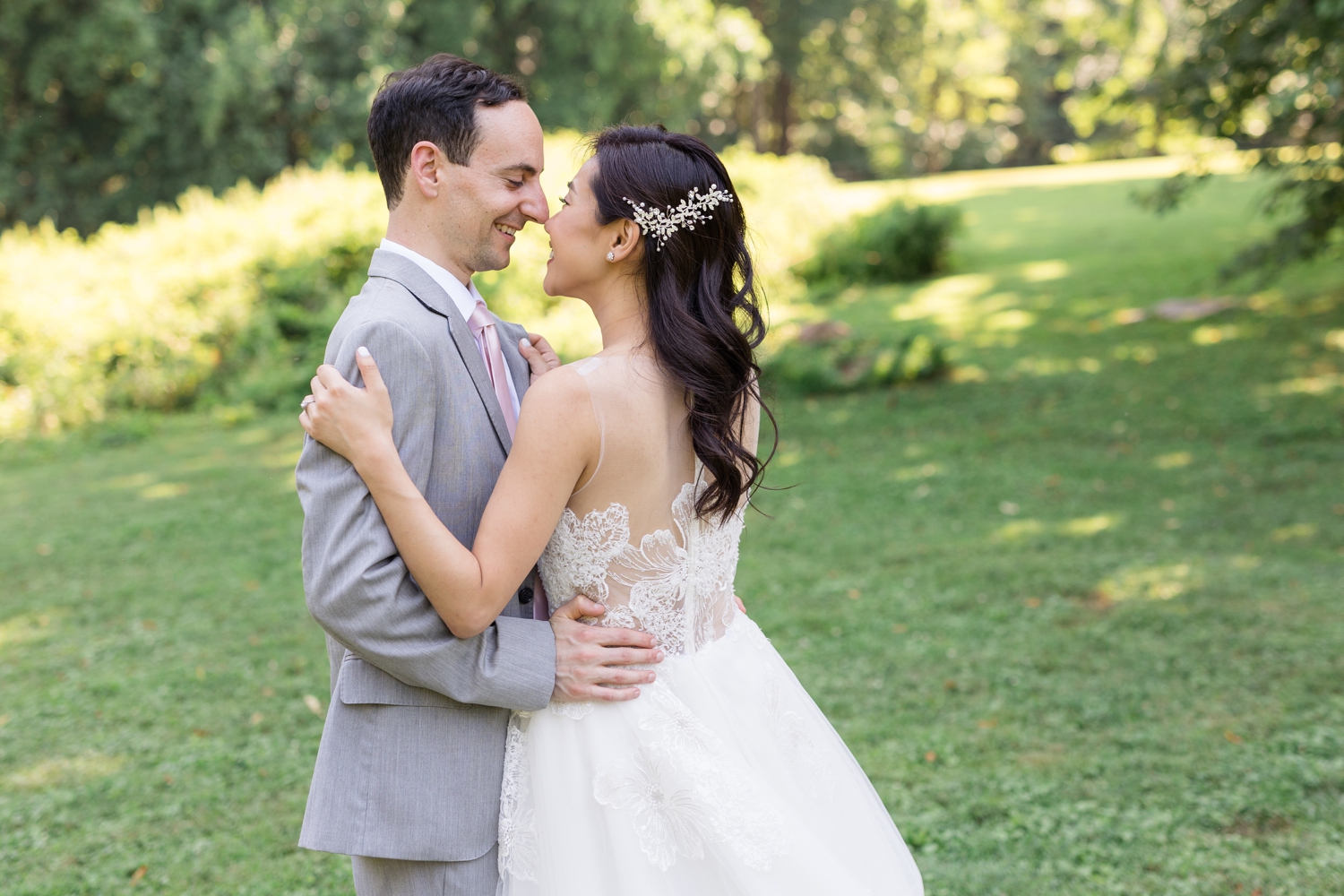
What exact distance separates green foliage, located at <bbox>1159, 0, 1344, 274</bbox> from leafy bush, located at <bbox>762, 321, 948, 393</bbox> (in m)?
2.71

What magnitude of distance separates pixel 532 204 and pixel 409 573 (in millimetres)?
754

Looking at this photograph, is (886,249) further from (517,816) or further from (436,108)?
(517,816)

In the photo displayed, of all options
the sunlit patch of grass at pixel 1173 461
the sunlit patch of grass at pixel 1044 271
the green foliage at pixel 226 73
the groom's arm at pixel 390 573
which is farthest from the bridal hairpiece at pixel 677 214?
the green foliage at pixel 226 73

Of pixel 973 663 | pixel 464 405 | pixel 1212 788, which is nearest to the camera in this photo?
pixel 464 405

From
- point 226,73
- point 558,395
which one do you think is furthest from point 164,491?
point 226,73

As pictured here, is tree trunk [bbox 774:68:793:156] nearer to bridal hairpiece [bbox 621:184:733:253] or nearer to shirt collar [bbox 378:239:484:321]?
bridal hairpiece [bbox 621:184:733:253]

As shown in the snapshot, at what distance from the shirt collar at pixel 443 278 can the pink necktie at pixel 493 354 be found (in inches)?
1.3

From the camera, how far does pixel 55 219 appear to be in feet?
77.9

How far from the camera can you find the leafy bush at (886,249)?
51.2 ft

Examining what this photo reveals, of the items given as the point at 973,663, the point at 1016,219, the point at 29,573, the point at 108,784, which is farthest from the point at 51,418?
the point at 1016,219

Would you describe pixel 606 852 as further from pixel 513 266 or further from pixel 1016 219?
pixel 1016 219

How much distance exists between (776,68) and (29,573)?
36.9 m

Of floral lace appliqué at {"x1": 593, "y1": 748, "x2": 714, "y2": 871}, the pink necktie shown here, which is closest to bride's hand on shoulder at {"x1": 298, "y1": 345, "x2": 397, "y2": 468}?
the pink necktie

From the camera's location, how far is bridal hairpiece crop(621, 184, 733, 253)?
6.48 feet
